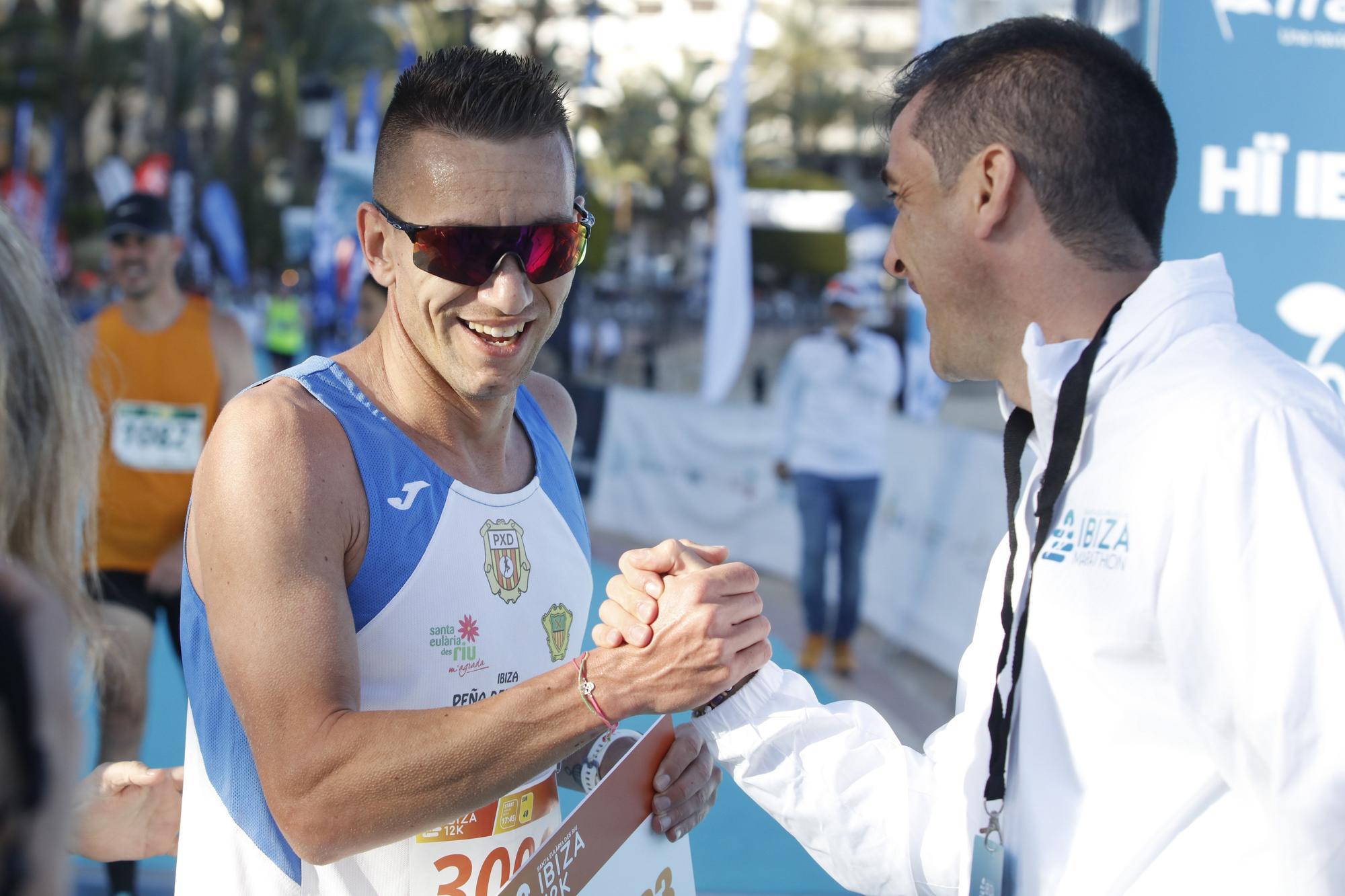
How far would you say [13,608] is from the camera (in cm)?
70

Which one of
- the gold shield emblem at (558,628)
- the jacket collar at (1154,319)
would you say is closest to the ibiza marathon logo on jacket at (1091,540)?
the jacket collar at (1154,319)

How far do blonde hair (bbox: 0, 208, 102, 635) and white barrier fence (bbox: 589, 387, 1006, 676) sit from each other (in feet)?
16.3

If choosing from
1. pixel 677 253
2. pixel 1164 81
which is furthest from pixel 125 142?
pixel 1164 81

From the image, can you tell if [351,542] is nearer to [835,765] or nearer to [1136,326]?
[835,765]

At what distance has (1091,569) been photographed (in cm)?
153

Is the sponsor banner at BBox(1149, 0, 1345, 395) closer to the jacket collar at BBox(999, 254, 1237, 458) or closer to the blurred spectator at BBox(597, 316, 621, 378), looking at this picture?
the jacket collar at BBox(999, 254, 1237, 458)

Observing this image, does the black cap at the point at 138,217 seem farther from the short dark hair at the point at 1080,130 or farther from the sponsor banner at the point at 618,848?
the short dark hair at the point at 1080,130

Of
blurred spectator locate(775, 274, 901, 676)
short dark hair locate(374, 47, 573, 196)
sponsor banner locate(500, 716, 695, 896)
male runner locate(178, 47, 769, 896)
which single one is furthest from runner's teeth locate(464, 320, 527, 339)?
blurred spectator locate(775, 274, 901, 676)

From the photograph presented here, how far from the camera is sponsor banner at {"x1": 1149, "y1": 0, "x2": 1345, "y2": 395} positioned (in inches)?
130

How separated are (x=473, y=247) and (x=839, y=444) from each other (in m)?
5.19

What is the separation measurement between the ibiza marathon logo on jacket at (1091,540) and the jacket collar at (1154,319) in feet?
0.44

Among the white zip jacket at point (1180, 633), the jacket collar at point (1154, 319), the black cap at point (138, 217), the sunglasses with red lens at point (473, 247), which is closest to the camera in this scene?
the white zip jacket at point (1180, 633)

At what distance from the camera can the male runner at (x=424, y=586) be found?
1.70 m

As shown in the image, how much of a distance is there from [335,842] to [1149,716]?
1089 mm
